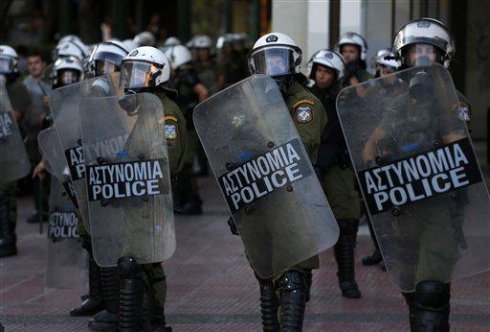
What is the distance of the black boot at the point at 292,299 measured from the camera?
19.8 feet

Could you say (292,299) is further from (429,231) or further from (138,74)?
(138,74)

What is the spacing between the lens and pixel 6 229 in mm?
11023

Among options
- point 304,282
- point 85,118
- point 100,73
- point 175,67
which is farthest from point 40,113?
point 304,282

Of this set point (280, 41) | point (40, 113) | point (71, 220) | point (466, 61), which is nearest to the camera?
point (280, 41)

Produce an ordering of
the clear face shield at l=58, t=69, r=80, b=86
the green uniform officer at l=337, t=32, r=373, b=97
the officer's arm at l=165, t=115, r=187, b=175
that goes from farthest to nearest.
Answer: the green uniform officer at l=337, t=32, r=373, b=97 → the clear face shield at l=58, t=69, r=80, b=86 → the officer's arm at l=165, t=115, r=187, b=175

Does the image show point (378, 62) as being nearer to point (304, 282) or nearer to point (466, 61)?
point (304, 282)

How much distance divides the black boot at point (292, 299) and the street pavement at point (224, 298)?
1654mm

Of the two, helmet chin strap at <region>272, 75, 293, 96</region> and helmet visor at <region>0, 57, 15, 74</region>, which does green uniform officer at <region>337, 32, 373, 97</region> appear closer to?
helmet visor at <region>0, 57, 15, 74</region>

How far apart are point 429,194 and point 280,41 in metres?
1.50

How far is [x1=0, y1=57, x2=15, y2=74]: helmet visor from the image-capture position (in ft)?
39.0

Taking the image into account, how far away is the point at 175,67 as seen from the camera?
14.3m

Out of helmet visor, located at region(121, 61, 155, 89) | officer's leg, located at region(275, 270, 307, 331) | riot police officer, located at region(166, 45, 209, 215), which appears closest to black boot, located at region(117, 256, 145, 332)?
officer's leg, located at region(275, 270, 307, 331)

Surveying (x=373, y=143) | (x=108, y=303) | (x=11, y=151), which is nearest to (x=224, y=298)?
(x=108, y=303)

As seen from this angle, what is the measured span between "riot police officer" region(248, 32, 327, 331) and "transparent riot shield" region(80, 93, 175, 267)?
639mm
